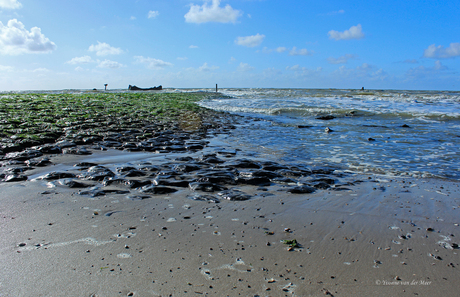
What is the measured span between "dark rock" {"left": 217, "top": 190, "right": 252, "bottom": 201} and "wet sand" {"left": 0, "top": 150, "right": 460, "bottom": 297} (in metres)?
0.12

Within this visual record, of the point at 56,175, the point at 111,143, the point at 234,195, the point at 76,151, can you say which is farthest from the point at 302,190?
the point at 111,143

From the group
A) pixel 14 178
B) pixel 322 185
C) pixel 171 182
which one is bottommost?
pixel 322 185

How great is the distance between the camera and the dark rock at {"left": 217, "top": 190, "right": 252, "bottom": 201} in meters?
4.32

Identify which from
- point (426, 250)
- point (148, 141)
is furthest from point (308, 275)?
point (148, 141)

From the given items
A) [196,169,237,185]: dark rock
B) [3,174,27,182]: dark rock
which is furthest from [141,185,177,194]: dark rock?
[3,174,27,182]: dark rock

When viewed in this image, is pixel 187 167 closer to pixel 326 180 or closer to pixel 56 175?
pixel 56 175

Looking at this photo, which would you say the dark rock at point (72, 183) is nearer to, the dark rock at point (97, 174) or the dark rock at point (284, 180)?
the dark rock at point (97, 174)

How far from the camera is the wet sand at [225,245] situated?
2295 mm

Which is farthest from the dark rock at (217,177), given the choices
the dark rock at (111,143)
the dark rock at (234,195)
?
the dark rock at (111,143)

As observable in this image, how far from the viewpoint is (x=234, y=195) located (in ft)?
14.5

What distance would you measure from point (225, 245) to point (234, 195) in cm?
150

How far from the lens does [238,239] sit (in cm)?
310

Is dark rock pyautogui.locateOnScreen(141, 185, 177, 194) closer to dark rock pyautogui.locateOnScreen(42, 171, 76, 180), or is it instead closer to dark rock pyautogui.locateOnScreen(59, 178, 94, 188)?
dark rock pyautogui.locateOnScreen(59, 178, 94, 188)

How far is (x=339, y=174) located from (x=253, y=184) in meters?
2.12
